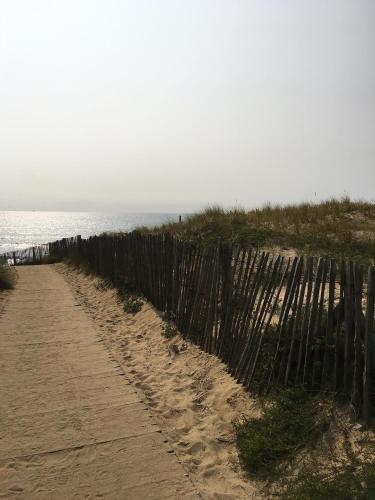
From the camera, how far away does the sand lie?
11.6ft

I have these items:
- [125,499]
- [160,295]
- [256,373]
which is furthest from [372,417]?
[160,295]

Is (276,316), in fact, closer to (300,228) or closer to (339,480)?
(339,480)

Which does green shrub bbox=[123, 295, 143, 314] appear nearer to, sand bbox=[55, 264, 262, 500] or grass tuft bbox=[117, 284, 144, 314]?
grass tuft bbox=[117, 284, 144, 314]

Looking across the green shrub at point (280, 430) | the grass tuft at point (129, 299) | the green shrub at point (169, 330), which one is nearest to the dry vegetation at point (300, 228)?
the grass tuft at point (129, 299)

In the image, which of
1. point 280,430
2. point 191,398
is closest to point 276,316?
point 191,398

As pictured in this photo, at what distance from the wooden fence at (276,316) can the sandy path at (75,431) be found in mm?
1398

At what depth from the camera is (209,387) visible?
517cm

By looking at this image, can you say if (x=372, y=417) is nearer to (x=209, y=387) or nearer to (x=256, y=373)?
(x=256, y=373)

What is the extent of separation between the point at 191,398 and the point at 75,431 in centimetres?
150

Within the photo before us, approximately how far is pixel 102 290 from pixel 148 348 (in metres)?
5.82

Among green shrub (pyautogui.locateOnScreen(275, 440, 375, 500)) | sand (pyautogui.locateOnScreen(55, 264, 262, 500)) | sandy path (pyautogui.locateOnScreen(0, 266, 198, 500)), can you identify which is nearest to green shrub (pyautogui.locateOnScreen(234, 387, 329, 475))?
sand (pyautogui.locateOnScreen(55, 264, 262, 500))

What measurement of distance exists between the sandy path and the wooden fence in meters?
1.40

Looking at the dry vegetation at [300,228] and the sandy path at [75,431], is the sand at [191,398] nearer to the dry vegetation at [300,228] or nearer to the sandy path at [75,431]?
the sandy path at [75,431]

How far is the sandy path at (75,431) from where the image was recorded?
3238 millimetres
